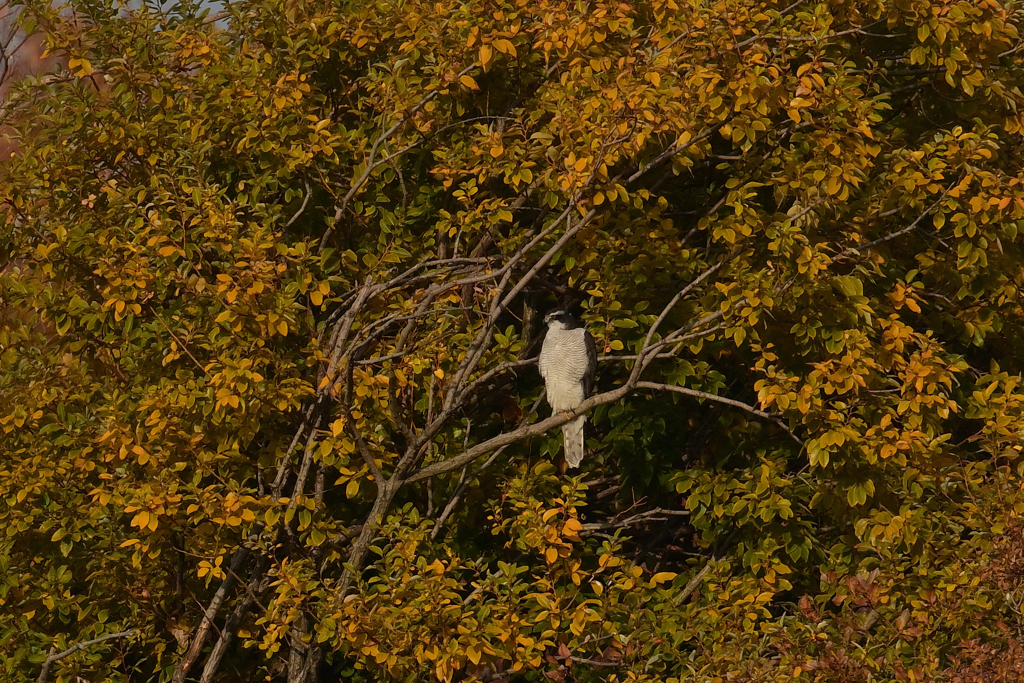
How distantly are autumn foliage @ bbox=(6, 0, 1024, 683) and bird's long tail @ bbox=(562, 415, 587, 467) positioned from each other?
0.07 m

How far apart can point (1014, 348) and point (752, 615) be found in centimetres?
229

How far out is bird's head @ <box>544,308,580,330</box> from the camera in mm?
5953

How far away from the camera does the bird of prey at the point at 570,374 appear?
5734 mm

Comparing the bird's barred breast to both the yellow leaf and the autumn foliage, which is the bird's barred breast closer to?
the autumn foliage

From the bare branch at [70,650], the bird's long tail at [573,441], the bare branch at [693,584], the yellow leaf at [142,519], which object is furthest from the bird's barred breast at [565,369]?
the bare branch at [70,650]

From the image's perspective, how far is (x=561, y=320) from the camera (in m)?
5.96

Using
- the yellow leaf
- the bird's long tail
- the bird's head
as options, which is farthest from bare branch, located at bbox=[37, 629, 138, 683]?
the bird's head

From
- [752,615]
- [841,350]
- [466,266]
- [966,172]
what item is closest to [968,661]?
[752,615]

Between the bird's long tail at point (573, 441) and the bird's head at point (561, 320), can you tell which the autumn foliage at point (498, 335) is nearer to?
the bird's long tail at point (573, 441)

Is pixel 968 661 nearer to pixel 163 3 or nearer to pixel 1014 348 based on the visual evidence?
pixel 1014 348

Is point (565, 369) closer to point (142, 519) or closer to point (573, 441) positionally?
point (573, 441)

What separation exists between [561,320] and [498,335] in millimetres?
493

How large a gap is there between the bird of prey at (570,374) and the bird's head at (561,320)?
45 millimetres

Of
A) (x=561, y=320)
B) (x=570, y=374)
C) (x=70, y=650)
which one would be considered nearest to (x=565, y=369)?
(x=570, y=374)
